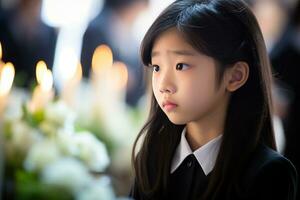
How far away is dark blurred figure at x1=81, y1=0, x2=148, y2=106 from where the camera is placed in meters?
2.61

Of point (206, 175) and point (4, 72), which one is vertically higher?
point (4, 72)

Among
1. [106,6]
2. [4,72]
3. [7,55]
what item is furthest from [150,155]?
[106,6]

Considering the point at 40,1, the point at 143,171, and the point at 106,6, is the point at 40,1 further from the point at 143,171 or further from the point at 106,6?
Result: the point at 143,171

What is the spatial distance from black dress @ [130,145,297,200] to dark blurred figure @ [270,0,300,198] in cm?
123

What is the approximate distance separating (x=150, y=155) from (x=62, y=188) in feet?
1.08

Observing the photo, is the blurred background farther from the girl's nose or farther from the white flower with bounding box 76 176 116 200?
the girl's nose

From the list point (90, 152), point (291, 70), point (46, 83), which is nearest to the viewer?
point (90, 152)

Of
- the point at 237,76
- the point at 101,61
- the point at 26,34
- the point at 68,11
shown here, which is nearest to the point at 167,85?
the point at 237,76

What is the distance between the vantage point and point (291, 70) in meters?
2.28

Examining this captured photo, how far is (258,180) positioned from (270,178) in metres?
0.02

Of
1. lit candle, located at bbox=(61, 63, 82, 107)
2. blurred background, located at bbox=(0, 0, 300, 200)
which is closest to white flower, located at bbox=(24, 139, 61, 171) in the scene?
blurred background, located at bbox=(0, 0, 300, 200)

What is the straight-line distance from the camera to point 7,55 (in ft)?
7.35

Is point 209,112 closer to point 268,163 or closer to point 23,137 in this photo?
point 268,163

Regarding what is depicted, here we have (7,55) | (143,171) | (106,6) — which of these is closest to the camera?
(143,171)
